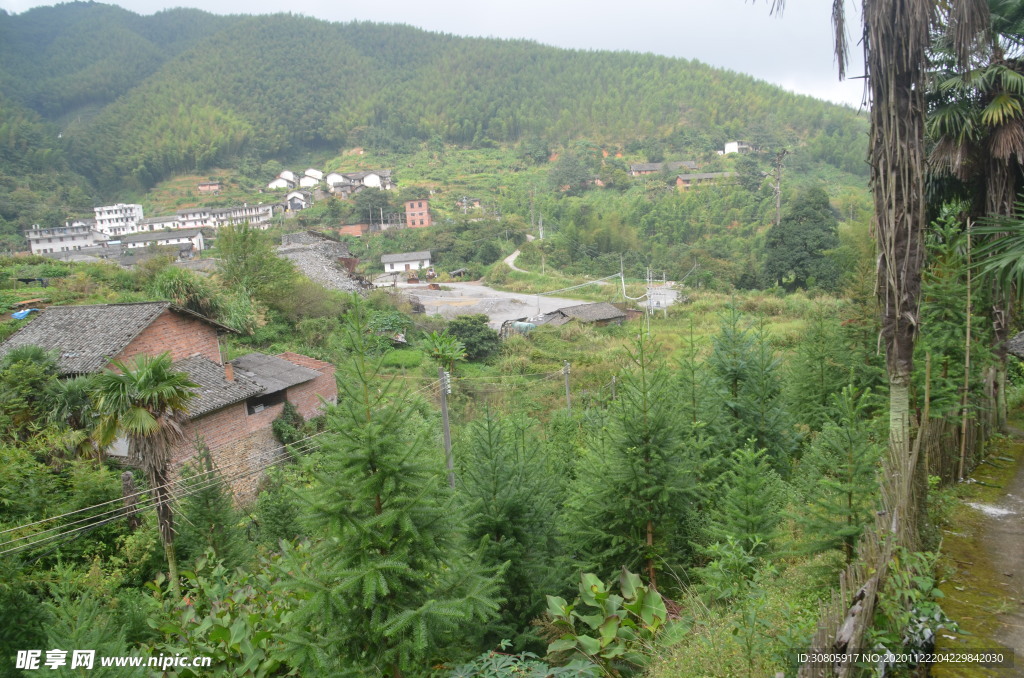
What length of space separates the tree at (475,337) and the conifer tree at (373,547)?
23.5m

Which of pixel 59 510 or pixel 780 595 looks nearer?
pixel 780 595

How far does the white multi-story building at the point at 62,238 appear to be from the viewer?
52062 millimetres

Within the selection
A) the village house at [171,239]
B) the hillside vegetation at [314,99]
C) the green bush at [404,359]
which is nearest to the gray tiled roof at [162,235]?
the village house at [171,239]

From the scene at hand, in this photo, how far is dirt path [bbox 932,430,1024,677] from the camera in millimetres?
3416

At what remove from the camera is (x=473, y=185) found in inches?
3039

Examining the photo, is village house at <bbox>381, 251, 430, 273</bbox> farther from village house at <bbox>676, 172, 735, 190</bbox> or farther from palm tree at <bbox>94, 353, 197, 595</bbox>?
palm tree at <bbox>94, 353, 197, 595</bbox>

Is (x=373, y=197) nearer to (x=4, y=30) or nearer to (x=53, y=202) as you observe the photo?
(x=53, y=202)

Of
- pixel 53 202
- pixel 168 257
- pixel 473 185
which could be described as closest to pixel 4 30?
pixel 53 202

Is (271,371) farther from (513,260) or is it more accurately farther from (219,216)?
(219,216)

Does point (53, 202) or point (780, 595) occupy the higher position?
point (53, 202)

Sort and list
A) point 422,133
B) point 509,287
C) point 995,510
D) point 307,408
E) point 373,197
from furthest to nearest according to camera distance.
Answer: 1. point 422,133
2. point 373,197
3. point 509,287
4. point 307,408
5. point 995,510

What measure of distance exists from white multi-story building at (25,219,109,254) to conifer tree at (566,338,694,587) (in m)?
57.3

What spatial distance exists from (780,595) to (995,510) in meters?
2.32

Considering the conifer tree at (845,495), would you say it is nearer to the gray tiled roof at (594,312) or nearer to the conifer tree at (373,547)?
the conifer tree at (373,547)
